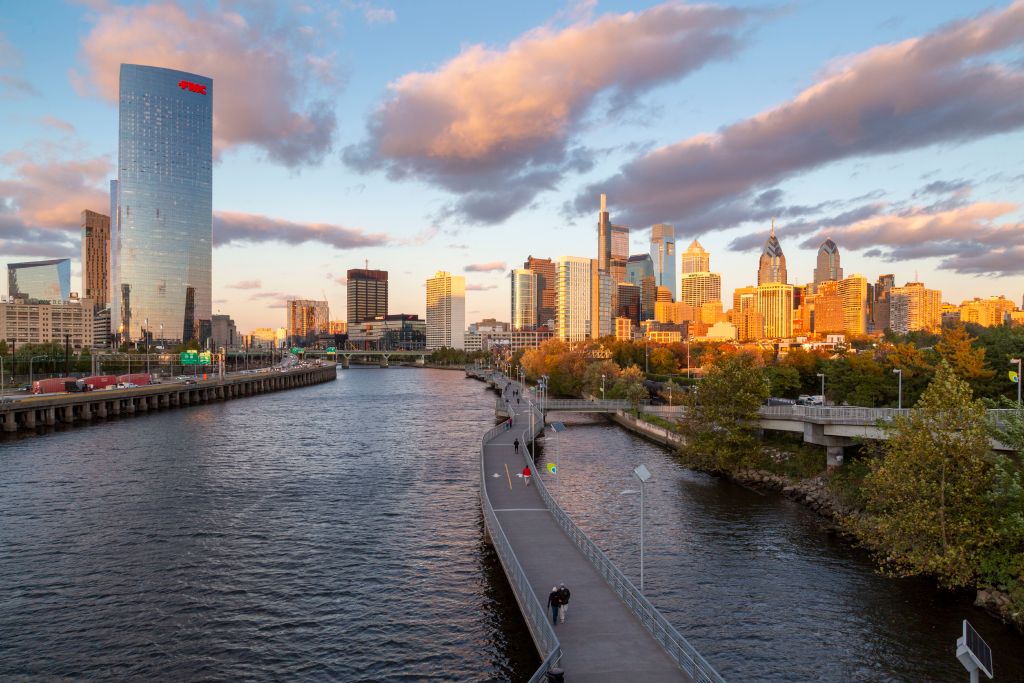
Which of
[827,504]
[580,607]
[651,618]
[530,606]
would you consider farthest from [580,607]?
[827,504]

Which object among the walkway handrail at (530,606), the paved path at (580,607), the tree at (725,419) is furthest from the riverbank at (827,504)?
the walkway handrail at (530,606)

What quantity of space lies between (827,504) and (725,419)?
656 inches

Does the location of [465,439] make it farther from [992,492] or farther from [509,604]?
[992,492]

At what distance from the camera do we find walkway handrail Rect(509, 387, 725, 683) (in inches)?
889

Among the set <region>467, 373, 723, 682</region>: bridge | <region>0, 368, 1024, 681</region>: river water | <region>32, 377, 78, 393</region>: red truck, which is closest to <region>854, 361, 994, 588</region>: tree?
<region>0, 368, 1024, 681</region>: river water

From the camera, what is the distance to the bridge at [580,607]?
2348 cm

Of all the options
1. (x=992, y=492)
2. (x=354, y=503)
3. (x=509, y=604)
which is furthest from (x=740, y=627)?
(x=354, y=503)

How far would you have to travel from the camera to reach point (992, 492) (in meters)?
34.2

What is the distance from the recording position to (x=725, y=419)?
68.9 m

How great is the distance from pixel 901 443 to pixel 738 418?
32.0m

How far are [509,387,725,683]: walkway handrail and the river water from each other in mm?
4796

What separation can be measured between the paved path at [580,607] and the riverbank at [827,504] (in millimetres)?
19424

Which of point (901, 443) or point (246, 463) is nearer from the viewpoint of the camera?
point (901, 443)

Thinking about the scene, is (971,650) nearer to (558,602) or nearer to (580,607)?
(558,602)
